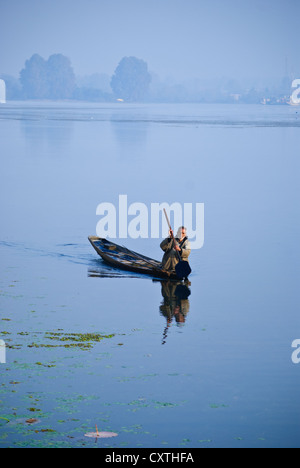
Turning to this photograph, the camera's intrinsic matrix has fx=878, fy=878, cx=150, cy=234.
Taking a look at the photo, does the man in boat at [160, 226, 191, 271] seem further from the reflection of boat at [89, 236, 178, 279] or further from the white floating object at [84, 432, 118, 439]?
the white floating object at [84, 432, 118, 439]

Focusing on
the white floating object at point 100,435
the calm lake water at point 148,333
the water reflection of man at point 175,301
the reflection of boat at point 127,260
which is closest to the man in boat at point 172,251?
the reflection of boat at point 127,260

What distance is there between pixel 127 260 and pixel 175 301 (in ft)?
13.1

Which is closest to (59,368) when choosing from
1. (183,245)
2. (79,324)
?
(79,324)

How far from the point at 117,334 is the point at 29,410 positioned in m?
5.36

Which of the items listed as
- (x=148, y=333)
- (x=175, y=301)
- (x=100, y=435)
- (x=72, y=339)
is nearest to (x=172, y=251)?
(x=175, y=301)

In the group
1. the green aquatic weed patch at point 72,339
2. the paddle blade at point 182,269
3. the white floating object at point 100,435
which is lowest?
the white floating object at point 100,435

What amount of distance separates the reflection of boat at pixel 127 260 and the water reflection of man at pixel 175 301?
0.40 metres

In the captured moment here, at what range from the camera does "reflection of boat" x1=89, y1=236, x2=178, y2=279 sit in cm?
2647

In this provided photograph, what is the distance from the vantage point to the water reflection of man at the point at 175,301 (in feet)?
74.3

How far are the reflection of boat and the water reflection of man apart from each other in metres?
0.40

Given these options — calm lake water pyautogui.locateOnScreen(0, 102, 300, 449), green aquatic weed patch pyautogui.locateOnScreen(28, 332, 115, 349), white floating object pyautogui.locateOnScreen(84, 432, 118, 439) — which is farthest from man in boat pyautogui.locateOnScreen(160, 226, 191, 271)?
white floating object pyautogui.locateOnScreen(84, 432, 118, 439)

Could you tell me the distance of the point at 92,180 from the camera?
5584 cm

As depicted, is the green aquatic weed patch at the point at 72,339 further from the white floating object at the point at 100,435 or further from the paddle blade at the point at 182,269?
the paddle blade at the point at 182,269

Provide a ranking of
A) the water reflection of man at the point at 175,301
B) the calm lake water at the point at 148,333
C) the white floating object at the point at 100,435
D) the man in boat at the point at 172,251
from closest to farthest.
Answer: the white floating object at the point at 100,435 < the calm lake water at the point at 148,333 < the water reflection of man at the point at 175,301 < the man in boat at the point at 172,251
